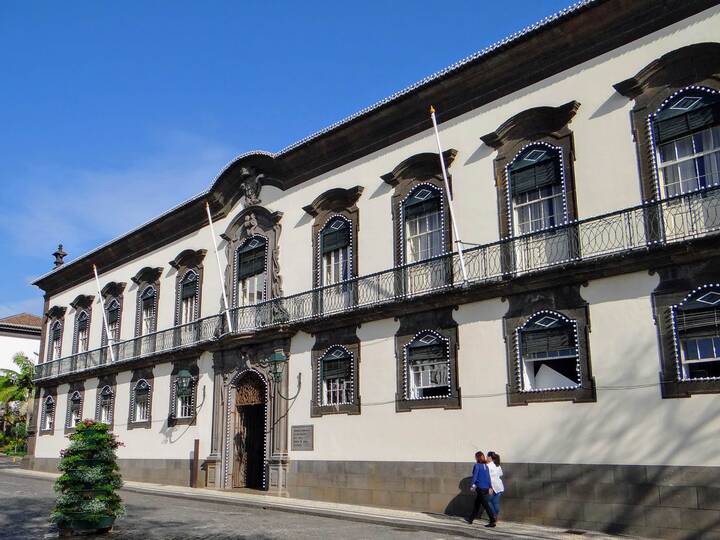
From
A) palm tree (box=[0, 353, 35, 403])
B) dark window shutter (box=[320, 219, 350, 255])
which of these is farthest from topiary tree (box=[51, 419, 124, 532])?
palm tree (box=[0, 353, 35, 403])

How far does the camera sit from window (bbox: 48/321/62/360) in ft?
106

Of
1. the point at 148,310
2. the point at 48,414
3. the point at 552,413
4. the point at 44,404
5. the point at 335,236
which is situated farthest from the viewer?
the point at 44,404

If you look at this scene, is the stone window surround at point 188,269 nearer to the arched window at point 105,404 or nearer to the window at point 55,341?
the arched window at point 105,404

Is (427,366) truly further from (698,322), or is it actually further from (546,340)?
(698,322)

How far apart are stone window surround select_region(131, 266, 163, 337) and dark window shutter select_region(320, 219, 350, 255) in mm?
8934

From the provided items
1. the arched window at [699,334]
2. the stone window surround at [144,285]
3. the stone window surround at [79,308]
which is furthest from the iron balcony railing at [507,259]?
the stone window surround at [79,308]

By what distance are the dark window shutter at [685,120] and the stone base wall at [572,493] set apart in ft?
18.4

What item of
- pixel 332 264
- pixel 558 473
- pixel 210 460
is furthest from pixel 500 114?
pixel 210 460

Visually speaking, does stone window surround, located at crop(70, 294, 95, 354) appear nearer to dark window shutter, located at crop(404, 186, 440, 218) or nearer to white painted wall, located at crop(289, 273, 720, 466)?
white painted wall, located at crop(289, 273, 720, 466)

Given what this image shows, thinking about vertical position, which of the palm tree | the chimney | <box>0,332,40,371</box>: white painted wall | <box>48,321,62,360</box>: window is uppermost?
the chimney

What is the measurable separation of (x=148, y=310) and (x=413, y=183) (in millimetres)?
13340

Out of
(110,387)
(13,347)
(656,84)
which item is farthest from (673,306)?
(13,347)

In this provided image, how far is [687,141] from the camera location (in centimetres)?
1260

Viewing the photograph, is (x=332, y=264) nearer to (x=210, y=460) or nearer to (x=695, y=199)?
(x=210, y=460)
